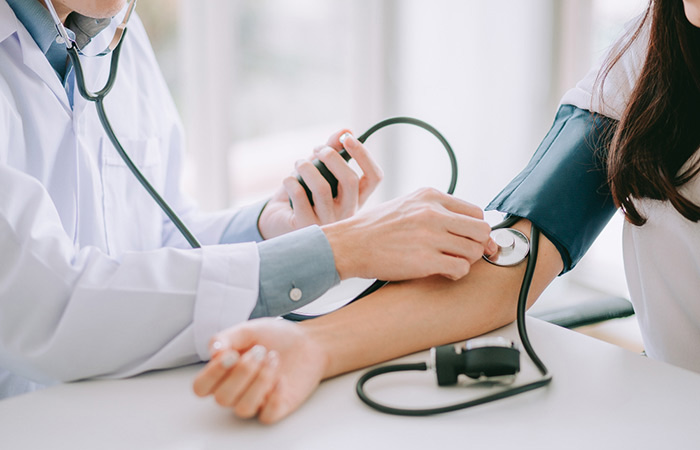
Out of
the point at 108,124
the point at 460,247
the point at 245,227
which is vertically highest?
the point at 108,124

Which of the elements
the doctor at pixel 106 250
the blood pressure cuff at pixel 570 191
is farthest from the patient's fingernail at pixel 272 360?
the blood pressure cuff at pixel 570 191

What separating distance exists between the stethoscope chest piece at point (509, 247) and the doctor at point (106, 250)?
0.21 feet

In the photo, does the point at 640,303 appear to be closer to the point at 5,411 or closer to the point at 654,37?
the point at 654,37

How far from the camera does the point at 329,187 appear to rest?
1.08 metres

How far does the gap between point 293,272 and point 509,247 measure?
31cm

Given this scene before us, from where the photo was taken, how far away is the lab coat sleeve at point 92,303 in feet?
2.44

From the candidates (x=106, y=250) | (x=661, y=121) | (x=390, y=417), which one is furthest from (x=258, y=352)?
(x=661, y=121)

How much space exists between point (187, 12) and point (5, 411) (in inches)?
72.9

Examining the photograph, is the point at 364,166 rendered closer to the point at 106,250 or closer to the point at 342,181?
the point at 342,181

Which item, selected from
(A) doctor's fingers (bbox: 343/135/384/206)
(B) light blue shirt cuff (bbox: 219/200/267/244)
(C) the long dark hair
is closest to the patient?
(C) the long dark hair

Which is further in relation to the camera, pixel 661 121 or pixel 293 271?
pixel 661 121

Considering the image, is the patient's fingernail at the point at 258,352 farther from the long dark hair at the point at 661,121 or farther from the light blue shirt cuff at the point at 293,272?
the long dark hair at the point at 661,121

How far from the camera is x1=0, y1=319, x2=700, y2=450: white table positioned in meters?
0.62

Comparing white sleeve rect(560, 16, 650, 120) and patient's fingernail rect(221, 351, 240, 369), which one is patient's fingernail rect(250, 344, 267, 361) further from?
white sleeve rect(560, 16, 650, 120)
